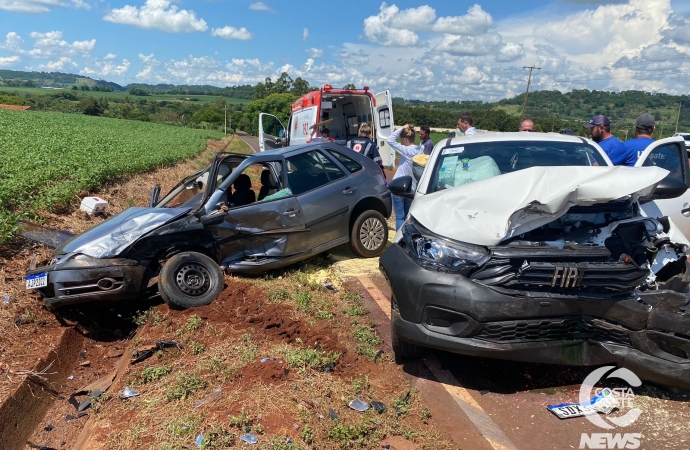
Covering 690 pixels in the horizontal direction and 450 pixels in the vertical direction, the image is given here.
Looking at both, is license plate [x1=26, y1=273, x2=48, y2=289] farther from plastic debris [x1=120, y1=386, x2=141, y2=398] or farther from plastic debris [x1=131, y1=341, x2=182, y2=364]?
plastic debris [x1=120, y1=386, x2=141, y2=398]

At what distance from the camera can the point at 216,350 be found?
4.08m

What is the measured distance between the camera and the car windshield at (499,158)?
4705mm

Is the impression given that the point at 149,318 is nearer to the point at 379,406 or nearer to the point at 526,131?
the point at 379,406

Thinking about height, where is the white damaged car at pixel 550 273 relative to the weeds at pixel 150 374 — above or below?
above

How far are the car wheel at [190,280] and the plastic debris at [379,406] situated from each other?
2416mm

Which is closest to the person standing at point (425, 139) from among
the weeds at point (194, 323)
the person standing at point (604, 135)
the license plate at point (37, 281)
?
the person standing at point (604, 135)

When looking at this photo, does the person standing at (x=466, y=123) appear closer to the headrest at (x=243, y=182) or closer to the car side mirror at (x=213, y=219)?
the headrest at (x=243, y=182)

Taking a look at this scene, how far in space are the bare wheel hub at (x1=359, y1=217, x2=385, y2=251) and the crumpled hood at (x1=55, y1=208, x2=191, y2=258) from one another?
254cm

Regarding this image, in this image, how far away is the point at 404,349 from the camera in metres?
3.98

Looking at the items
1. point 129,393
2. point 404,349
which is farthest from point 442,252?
point 129,393

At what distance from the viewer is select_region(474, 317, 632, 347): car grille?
3.23 metres

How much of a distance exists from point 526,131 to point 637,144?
1256 mm

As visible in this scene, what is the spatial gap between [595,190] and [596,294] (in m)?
0.77

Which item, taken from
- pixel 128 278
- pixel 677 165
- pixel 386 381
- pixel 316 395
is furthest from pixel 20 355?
pixel 677 165
